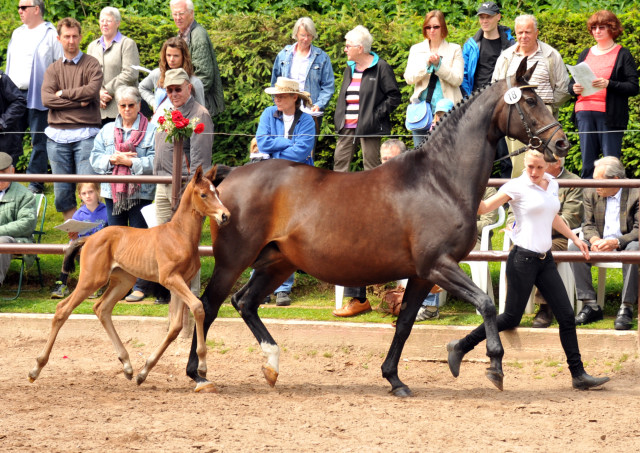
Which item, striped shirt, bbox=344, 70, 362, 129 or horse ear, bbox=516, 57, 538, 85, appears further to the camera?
striped shirt, bbox=344, 70, 362, 129

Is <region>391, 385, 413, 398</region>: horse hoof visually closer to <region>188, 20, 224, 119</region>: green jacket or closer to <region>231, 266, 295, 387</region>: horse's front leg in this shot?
<region>231, 266, 295, 387</region>: horse's front leg

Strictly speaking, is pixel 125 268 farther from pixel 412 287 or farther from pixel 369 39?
pixel 369 39

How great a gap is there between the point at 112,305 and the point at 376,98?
3.92 meters

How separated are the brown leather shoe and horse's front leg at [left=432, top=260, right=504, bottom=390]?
7.38 ft

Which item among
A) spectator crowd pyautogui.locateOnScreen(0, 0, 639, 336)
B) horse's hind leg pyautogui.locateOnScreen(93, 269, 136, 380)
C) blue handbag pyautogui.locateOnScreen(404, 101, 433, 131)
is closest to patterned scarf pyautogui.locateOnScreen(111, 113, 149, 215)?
spectator crowd pyautogui.locateOnScreen(0, 0, 639, 336)

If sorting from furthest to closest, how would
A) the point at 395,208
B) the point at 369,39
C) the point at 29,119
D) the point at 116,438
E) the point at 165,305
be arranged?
the point at 29,119, the point at 369,39, the point at 165,305, the point at 395,208, the point at 116,438

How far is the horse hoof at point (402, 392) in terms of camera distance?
734 cm

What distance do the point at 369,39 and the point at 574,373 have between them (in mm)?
4423

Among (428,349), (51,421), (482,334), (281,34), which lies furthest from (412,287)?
(281,34)

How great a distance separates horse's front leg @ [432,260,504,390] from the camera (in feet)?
22.9

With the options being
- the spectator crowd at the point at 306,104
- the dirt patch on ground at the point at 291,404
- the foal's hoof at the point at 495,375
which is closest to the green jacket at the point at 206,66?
the spectator crowd at the point at 306,104

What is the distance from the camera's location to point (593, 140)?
1032 centimetres

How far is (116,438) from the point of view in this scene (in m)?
5.98

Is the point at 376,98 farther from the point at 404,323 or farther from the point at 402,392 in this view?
the point at 402,392
